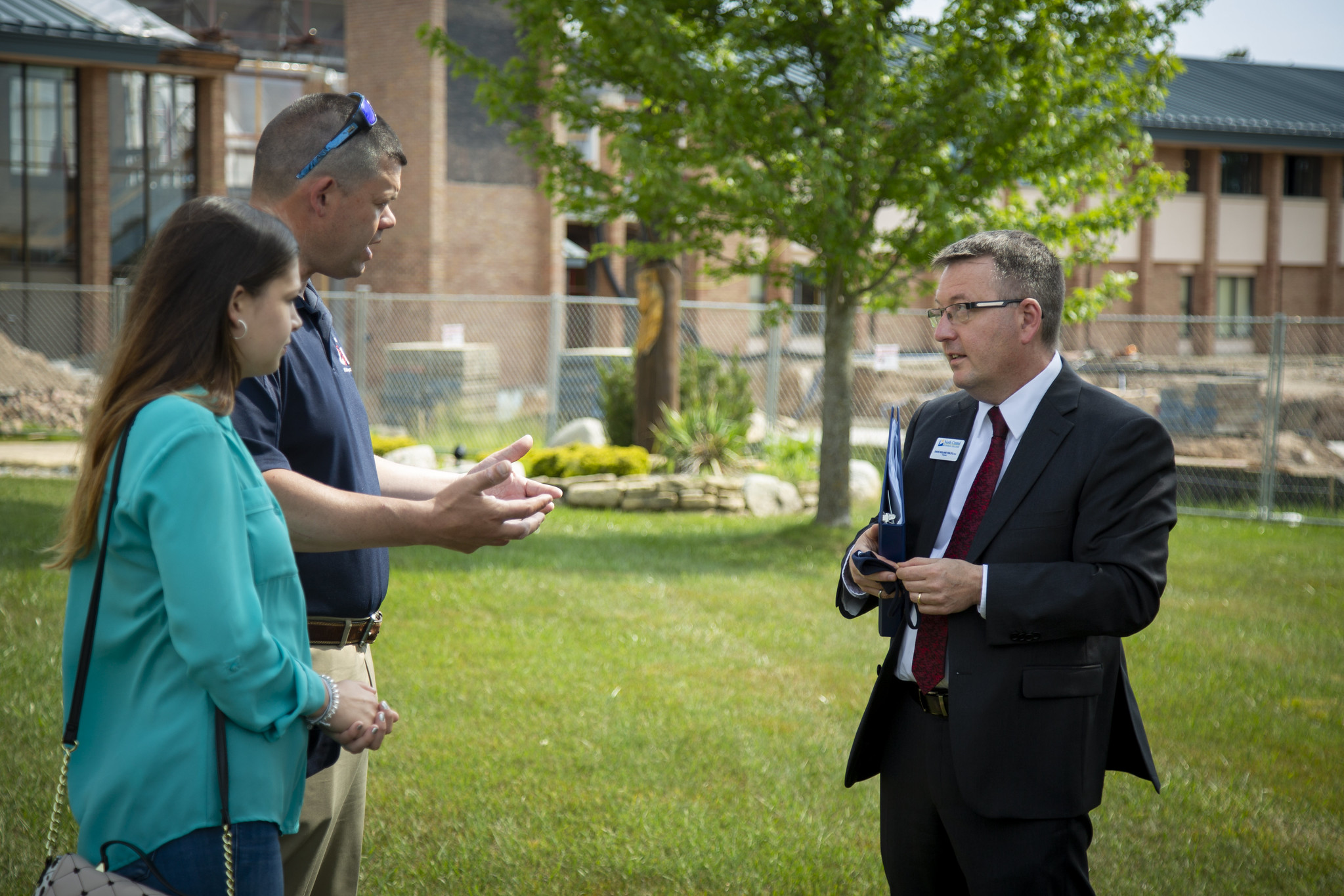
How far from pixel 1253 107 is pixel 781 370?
71.4 ft

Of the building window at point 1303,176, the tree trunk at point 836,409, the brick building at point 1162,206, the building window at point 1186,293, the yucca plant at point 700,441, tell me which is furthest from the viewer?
the building window at point 1303,176

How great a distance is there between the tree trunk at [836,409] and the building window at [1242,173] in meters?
29.5

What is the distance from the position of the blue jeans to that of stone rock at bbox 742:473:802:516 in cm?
1079

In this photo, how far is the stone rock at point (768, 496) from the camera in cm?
1262

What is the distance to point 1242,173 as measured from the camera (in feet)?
113

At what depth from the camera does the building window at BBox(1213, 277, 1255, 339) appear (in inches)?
1379

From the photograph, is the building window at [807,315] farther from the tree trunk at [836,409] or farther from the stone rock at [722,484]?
the tree trunk at [836,409]

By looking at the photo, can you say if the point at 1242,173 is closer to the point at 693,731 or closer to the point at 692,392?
the point at 692,392

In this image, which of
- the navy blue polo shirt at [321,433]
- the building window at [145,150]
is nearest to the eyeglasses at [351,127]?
the navy blue polo shirt at [321,433]

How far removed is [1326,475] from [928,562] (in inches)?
510

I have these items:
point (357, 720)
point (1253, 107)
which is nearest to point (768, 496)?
point (357, 720)

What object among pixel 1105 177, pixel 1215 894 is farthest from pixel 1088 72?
pixel 1215 894

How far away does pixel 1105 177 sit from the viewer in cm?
1057

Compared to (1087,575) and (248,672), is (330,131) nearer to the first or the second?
(248,672)
